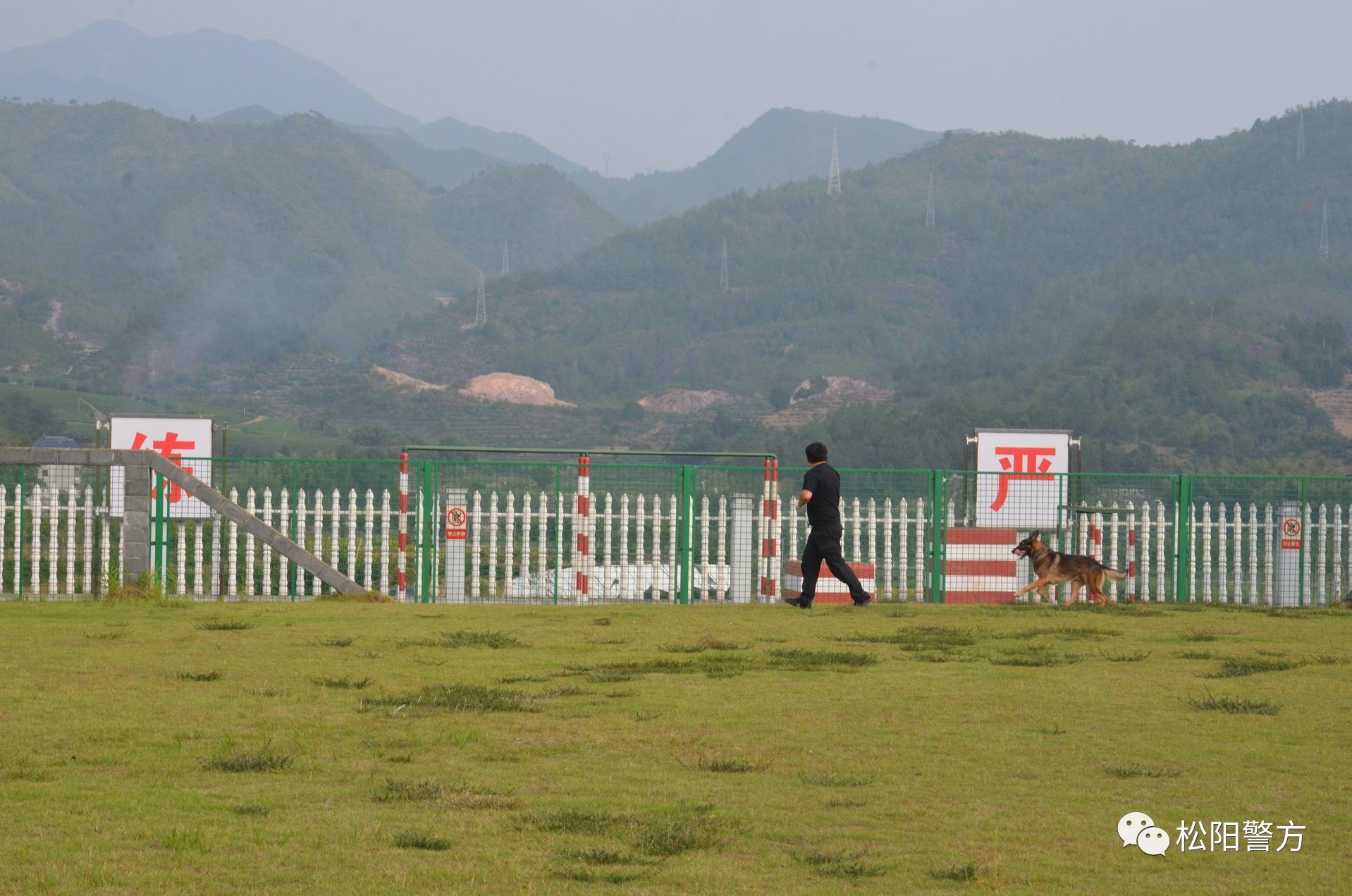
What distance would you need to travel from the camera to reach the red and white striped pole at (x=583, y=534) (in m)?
17.2

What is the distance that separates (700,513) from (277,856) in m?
12.3

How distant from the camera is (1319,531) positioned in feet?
61.6

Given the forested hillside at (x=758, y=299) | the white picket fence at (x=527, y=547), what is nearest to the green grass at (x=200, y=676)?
the white picket fence at (x=527, y=547)

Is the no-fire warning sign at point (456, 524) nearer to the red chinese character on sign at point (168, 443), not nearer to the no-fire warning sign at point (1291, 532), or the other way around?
the red chinese character on sign at point (168, 443)

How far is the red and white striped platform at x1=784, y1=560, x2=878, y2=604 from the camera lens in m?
17.9

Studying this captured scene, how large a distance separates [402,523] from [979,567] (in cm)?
635

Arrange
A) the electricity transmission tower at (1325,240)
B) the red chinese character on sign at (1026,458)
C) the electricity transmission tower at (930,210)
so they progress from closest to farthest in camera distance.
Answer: the red chinese character on sign at (1026,458), the electricity transmission tower at (1325,240), the electricity transmission tower at (930,210)

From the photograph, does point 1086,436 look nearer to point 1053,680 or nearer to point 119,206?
point 1053,680

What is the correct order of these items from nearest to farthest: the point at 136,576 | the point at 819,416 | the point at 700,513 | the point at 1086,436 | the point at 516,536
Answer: the point at 136,576 → the point at 700,513 → the point at 516,536 → the point at 1086,436 → the point at 819,416

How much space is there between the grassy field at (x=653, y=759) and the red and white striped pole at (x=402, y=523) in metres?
4.17

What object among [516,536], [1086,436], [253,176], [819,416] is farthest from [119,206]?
[516,536]

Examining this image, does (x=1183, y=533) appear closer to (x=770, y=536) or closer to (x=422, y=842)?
(x=770, y=536)

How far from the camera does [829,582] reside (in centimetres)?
1828

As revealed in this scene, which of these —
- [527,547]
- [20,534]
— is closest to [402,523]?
[527,547]
